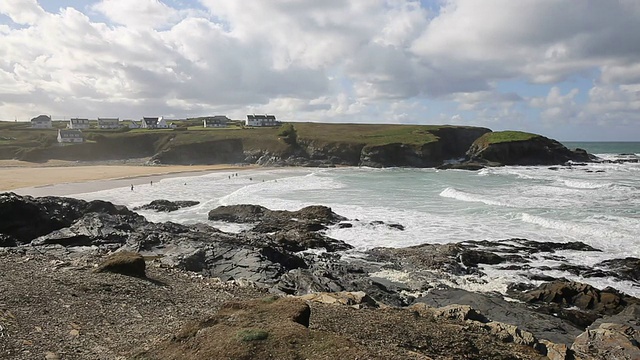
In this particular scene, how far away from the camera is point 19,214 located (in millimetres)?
25641

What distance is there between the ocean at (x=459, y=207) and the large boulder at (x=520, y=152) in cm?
2720

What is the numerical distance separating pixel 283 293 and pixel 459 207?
2583cm

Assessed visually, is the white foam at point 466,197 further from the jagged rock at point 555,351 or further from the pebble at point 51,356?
the pebble at point 51,356

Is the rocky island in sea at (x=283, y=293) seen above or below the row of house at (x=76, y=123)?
below

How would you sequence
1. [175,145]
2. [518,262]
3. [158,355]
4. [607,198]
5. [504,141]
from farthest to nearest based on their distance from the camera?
[175,145] < [504,141] < [607,198] < [518,262] < [158,355]

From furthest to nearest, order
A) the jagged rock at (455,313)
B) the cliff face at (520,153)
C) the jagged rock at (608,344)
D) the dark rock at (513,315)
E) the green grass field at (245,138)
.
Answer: the green grass field at (245,138) < the cliff face at (520,153) < the dark rock at (513,315) < the jagged rock at (455,313) < the jagged rock at (608,344)

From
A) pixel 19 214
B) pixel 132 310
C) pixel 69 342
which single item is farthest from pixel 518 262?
pixel 19 214

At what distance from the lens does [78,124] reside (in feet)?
458

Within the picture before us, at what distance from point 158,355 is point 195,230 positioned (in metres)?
18.9

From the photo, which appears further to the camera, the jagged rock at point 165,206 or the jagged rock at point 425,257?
the jagged rock at point 165,206

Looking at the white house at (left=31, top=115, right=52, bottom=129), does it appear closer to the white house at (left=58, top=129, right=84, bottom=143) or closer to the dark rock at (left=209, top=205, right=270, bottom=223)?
the white house at (left=58, top=129, right=84, bottom=143)

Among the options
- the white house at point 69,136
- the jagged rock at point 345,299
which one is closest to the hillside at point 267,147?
the white house at point 69,136

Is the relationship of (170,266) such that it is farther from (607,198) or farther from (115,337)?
(607,198)

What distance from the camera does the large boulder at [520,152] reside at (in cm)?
8969
